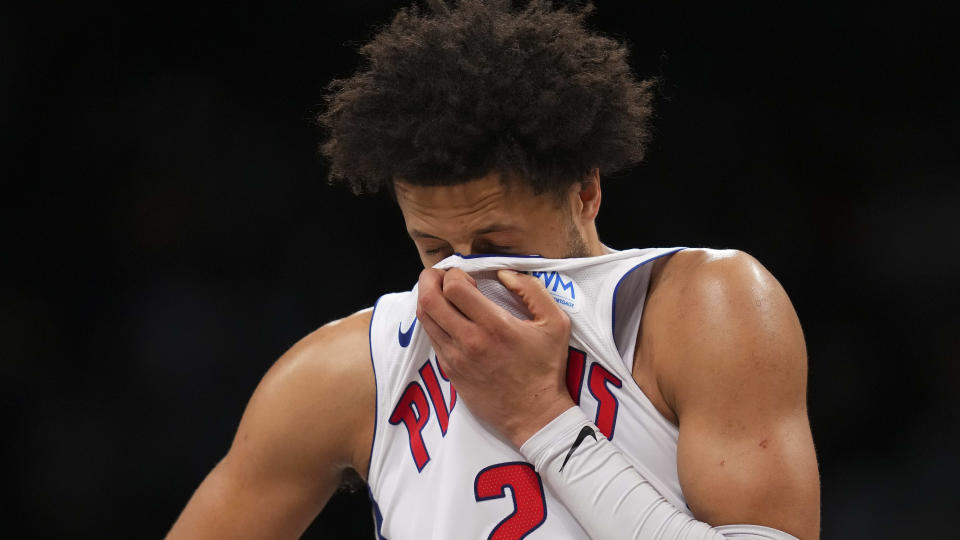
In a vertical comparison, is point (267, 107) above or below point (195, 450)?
above

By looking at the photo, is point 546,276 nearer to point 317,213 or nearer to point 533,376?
point 533,376

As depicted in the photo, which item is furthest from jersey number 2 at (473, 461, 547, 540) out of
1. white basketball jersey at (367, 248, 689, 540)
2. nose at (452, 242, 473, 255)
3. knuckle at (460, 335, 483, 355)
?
nose at (452, 242, 473, 255)

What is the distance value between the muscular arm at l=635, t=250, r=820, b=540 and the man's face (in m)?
0.18

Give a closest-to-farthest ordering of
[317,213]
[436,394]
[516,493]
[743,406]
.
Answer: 1. [743,406]
2. [516,493]
3. [436,394]
4. [317,213]

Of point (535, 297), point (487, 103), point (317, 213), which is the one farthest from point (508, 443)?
point (317, 213)

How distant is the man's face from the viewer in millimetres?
1239

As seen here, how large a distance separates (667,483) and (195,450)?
5.76 feet

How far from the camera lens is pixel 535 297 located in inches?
46.1

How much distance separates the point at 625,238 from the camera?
2742 mm

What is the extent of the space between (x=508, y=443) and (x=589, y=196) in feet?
1.24

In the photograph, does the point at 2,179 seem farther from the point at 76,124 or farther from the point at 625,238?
the point at 625,238

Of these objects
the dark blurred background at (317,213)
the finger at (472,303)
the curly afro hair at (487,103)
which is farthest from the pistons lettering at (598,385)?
the dark blurred background at (317,213)

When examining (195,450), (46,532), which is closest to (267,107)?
(195,450)

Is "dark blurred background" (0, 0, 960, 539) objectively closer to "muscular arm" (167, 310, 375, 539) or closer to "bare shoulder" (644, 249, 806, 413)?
"muscular arm" (167, 310, 375, 539)
